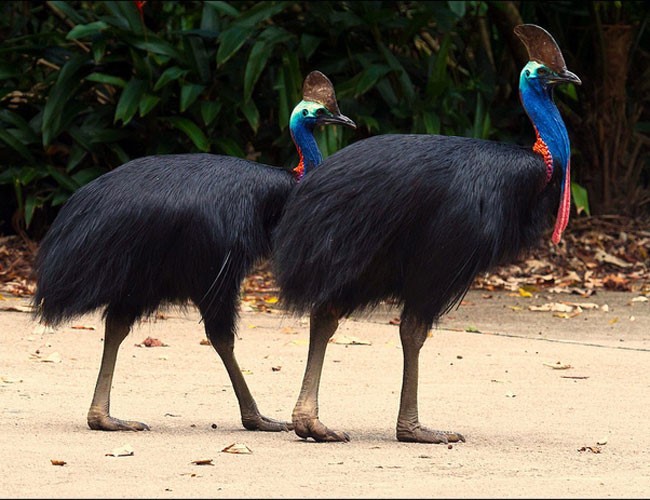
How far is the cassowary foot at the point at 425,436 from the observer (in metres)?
5.35

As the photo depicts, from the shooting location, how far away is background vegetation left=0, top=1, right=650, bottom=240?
11.0 metres

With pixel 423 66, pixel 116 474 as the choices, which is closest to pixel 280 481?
pixel 116 474

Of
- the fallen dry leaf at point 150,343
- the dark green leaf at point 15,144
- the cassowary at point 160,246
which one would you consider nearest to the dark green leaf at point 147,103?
the dark green leaf at point 15,144

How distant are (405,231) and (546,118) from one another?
84 cm

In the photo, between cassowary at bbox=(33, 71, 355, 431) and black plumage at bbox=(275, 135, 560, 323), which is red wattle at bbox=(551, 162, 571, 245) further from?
cassowary at bbox=(33, 71, 355, 431)

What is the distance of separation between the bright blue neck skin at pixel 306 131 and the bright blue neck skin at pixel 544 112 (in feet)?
3.03

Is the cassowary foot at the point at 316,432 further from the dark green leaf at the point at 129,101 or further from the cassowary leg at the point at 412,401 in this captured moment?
the dark green leaf at the point at 129,101

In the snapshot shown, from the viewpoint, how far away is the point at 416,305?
5.35 m

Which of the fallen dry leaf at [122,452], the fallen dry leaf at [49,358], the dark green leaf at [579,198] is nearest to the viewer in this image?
the fallen dry leaf at [122,452]

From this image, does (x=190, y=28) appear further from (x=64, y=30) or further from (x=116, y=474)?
(x=116, y=474)

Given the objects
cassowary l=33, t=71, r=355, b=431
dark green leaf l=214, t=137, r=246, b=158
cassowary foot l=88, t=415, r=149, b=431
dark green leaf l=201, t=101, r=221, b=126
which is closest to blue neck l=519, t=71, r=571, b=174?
cassowary l=33, t=71, r=355, b=431

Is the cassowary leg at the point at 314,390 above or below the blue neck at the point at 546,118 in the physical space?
below

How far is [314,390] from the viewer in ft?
17.6

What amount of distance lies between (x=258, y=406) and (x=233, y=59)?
555 centimetres
